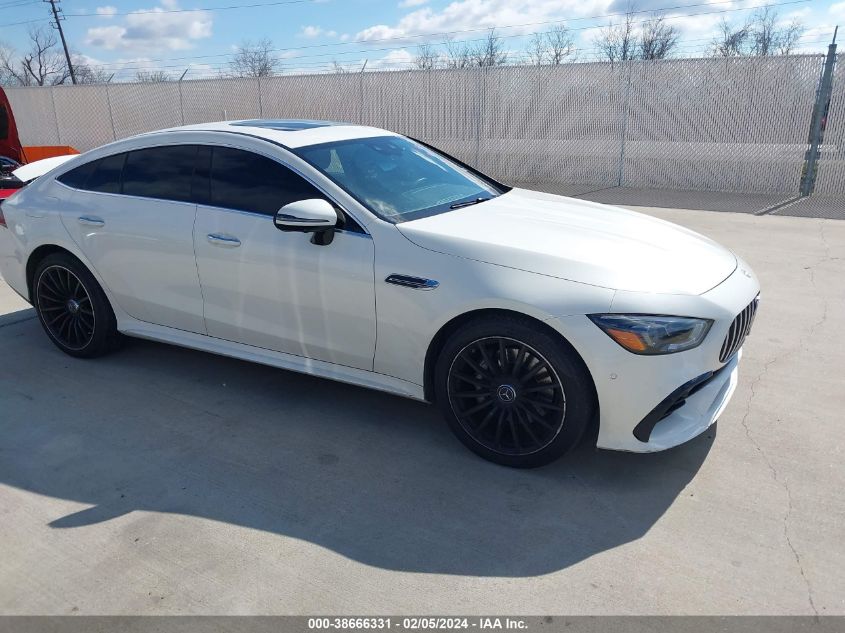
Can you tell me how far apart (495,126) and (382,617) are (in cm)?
1395

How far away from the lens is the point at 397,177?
4.09 metres

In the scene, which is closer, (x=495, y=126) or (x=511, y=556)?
(x=511, y=556)

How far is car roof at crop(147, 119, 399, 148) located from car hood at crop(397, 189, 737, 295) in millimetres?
969

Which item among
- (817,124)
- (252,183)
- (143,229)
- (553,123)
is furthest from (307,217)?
(553,123)

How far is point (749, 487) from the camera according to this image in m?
3.20

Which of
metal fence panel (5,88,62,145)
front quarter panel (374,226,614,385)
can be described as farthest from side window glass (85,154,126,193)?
metal fence panel (5,88,62,145)

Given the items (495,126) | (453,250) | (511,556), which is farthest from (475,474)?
A: (495,126)

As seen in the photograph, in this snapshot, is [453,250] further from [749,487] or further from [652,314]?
[749,487]

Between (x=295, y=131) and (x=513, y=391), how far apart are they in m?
2.18

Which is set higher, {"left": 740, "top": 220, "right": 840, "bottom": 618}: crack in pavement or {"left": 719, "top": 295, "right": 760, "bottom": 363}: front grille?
{"left": 719, "top": 295, "right": 760, "bottom": 363}: front grille

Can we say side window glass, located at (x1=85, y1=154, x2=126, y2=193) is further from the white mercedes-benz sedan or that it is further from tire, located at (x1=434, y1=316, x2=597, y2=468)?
tire, located at (x1=434, y1=316, x2=597, y2=468)

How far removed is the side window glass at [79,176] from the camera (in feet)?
15.3

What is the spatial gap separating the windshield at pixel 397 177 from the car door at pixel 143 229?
0.91 meters

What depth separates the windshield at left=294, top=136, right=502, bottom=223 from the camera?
12.4 feet
